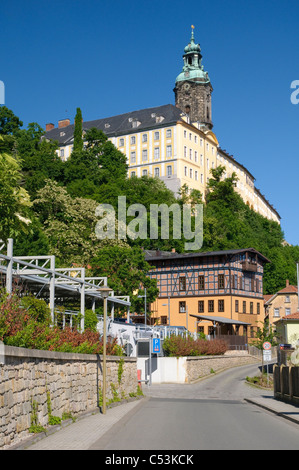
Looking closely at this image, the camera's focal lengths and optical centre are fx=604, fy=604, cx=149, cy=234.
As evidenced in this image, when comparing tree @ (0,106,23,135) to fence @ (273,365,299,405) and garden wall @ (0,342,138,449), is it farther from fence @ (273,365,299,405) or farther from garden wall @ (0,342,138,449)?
garden wall @ (0,342,138,449)

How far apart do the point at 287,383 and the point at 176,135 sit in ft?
A: 287

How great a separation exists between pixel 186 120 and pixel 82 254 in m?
57.8

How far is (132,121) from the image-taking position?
116250mm

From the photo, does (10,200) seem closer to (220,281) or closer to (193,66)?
(220,281)

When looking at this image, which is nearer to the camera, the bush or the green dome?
the bush

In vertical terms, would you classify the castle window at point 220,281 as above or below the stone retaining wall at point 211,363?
above

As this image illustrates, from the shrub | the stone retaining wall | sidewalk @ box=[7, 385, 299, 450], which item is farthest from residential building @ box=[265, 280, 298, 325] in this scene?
the shrub

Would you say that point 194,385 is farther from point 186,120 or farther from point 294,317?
point 186,120

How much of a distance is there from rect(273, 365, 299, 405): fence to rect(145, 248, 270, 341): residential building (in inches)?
1625

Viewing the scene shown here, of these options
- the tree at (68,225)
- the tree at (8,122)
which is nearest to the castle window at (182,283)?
the tree at (68,225)

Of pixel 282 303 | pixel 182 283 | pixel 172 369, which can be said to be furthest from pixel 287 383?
pixel 282 303

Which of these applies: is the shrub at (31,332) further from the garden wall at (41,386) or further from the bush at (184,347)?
the bush at (184,347)

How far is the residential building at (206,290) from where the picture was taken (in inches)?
2820

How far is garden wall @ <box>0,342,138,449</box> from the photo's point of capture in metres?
10.0
